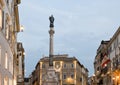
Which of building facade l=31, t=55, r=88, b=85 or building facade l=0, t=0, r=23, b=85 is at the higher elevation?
building facade l=31, t=55, r=88, b=85

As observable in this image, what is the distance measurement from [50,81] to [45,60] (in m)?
84.8

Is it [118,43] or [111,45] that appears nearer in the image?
[118,43]

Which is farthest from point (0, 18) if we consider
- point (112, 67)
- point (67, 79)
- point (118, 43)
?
point (67, 79)

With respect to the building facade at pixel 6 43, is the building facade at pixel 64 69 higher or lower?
higher

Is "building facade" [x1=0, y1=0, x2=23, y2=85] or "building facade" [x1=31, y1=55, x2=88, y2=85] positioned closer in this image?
"building facade" [x1=0, y1=0, x2=23, y2=85]

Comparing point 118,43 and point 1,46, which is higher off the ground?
point 118,43

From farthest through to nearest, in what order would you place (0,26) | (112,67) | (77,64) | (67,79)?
(77,64)
(67,79)
(112,67)
(0,26)

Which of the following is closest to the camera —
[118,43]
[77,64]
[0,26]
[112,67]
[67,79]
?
[0,26]

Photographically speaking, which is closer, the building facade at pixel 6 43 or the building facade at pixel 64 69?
the building facade at pixel 6 43

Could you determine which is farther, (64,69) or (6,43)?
(64,69)

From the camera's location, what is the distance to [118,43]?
3275 inches

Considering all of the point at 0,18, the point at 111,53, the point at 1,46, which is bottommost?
the point at 1,46

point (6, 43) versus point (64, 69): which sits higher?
point (64, 69)

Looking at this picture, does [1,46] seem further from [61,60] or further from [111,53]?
[61,60]
